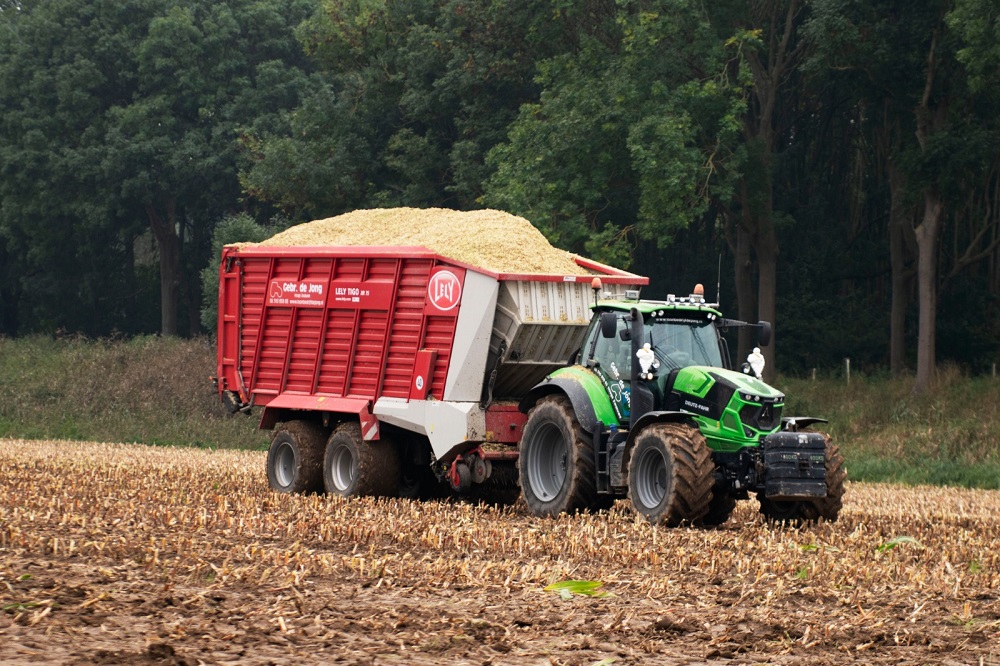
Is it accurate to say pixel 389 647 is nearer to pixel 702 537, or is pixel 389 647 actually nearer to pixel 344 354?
pixel 702 537

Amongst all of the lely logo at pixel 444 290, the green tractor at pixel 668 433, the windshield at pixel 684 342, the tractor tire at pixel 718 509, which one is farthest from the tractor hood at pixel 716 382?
the lely logo at pixel 444 290

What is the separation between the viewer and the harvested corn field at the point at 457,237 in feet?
53.8

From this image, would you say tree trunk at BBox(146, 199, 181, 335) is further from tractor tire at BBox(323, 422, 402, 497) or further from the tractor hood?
the tractor hood

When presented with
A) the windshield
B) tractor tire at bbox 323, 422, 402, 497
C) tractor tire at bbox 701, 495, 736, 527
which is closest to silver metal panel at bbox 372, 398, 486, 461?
tractor tire at bbox 323, 422, 402, 497

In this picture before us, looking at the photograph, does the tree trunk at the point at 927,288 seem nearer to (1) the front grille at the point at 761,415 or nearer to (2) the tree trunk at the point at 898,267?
(2) the tree trunk at the point at 898,267

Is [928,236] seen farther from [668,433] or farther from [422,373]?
[668,433]

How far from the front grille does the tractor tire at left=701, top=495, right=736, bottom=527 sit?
771 millimetres

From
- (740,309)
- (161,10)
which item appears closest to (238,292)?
(740,309)

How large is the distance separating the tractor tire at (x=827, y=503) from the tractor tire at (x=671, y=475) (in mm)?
940

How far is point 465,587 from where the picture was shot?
Answer: 393 inches

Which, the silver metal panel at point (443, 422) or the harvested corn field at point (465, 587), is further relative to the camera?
the silver metal panel at point (443, 422)

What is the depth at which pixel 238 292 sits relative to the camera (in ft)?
62.0

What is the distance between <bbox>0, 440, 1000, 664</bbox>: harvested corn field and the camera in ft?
26.3

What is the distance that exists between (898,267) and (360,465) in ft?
71.4
